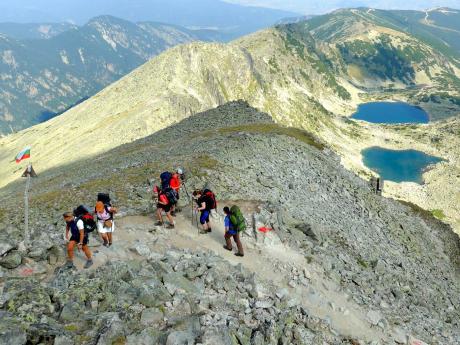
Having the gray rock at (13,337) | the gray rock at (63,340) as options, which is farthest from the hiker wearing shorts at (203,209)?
the gray rock at (13,337)

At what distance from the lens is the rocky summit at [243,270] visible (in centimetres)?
1499

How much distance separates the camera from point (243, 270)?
22172 mm

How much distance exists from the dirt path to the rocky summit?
0.30ft

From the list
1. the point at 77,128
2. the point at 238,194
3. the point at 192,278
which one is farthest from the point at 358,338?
the point at 77,128

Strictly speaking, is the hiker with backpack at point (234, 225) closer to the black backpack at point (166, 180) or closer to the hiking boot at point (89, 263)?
the black backpack at point (166, 180)

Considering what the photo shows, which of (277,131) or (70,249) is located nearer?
(70,249)

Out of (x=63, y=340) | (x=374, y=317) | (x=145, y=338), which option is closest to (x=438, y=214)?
(x=374, y=317)

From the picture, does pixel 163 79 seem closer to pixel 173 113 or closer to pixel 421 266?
pixel 173 113

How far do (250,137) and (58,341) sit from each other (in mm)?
40682

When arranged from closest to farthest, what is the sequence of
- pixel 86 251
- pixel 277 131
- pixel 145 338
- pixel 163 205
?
1. pixel 145 338
2. pixel 86 251
3. pixel 163 205
4. pixel 277 131

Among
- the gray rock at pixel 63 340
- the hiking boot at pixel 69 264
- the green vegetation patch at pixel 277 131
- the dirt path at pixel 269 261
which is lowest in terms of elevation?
the green vegetation patch at pixel 277 131

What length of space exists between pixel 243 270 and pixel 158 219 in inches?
321

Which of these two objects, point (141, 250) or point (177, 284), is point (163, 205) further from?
point (177, 284)

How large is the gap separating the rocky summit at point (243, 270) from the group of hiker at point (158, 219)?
728 millimetres
